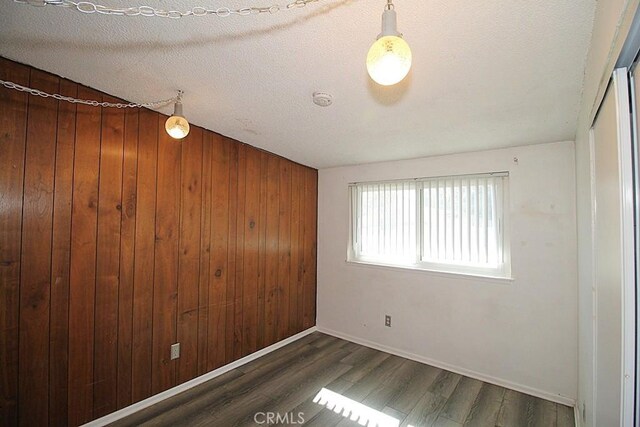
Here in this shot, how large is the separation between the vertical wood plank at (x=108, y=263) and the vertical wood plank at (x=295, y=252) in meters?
1.81

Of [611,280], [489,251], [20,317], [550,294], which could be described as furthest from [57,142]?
[550,294]

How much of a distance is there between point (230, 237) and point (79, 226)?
112 cm

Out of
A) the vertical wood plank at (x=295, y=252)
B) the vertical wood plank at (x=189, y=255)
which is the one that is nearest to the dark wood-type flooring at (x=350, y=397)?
the vertical wood plank at (x=189, y=255)

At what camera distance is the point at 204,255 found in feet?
7.76

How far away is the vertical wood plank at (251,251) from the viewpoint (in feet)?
8.99

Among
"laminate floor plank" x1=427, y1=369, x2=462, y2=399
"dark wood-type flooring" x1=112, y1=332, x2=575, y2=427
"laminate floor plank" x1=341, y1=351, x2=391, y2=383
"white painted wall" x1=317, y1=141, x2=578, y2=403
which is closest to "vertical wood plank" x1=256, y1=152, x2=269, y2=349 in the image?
"dark wood-type flooring" x1=112, y1=332, x2=575, y2=427

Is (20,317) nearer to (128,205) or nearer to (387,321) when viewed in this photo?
(128,205)

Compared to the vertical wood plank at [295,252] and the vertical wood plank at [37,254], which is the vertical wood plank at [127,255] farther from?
the vertical wood plank at [295,252]

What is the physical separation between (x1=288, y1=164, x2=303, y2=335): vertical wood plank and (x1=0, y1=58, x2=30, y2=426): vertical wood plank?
2.26 metres

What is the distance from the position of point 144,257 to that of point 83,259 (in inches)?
13.8

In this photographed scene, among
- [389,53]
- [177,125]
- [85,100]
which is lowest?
[389,53]

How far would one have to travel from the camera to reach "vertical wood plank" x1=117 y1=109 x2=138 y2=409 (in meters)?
1.86

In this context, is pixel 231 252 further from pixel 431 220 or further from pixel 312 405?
pixel 431 220

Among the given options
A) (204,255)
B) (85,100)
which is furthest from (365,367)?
(85,100)
